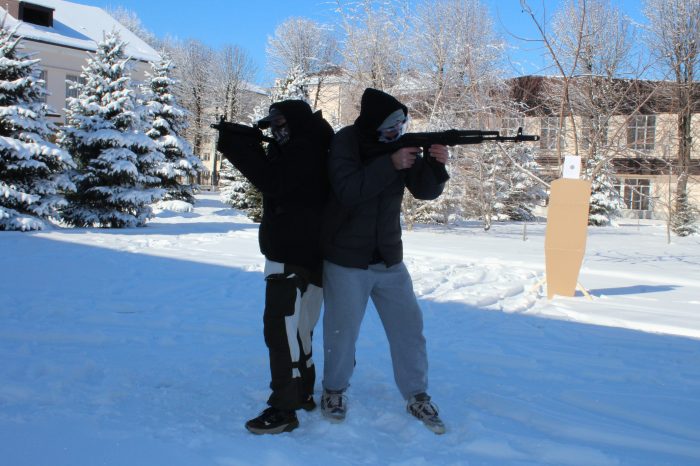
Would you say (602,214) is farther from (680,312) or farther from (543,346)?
(543,346)

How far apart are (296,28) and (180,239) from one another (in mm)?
30033

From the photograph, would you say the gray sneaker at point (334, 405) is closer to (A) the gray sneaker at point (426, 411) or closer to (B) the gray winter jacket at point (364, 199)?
(A) the gray sneaker at point (426, 411)

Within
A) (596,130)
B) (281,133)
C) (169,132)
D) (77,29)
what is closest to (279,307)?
(281,133)

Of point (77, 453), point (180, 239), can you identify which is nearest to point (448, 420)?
point (77, 453)

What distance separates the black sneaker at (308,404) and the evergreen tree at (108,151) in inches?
614

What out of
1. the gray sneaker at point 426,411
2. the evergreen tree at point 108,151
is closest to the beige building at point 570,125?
the evergreen tree at point 108,151

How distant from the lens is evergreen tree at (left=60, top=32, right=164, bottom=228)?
17.5 m

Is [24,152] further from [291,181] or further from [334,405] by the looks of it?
[334,405]

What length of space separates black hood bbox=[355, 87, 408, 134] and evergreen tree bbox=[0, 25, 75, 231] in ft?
45.1

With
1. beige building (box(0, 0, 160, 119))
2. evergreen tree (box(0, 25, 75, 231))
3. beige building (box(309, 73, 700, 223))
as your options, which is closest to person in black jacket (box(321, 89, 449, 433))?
beige building (box(309, 73, 700, 223))

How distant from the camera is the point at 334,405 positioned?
10.6 feet

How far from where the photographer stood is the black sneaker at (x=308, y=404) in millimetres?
3348

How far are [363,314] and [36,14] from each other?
→ 36.1 m

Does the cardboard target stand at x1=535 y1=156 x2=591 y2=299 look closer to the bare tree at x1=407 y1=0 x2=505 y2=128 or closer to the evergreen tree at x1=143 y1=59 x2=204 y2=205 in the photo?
the bare tree at x1=407 y1=0 x2=505 y2=128
